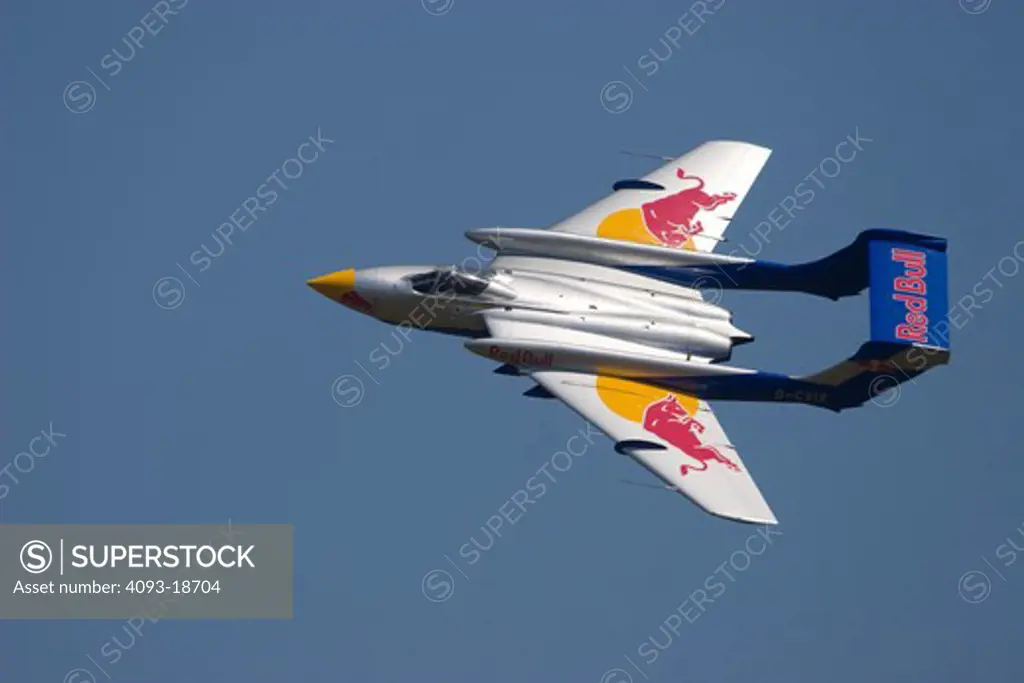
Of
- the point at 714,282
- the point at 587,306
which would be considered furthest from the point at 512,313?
the point at 714,282

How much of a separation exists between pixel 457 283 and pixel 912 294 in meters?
16.1

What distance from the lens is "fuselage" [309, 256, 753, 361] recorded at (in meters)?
84.9

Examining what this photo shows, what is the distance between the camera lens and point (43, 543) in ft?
263

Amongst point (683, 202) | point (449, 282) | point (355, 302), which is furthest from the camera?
point (683, 202)

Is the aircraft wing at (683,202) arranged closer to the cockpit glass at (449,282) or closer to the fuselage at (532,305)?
the fuselage at (532,305)

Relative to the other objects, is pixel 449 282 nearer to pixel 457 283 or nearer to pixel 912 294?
pixel 457 283

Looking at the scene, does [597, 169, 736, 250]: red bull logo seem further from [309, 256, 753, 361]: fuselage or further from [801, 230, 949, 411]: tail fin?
[801, 230, 949, 411]: tail fin

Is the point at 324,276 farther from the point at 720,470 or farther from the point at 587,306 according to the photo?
the point at 720,470

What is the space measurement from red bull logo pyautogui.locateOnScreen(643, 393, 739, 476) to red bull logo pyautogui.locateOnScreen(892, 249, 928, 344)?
24.8ft

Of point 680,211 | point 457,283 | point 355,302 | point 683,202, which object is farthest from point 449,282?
point 683,202

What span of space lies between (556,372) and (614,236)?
8.41 meters

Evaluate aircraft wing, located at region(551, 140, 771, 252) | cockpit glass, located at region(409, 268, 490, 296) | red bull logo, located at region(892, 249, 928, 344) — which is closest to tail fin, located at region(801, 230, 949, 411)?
red bull logo, located at region(892, 249, 928, 344)

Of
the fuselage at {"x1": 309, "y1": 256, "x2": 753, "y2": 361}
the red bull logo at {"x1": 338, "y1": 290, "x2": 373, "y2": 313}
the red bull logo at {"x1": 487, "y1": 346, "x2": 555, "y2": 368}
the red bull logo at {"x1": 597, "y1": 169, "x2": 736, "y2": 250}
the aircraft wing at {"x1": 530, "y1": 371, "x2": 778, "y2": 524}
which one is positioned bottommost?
the aircraft wing at {"x1": 530, "y1": 371, "x2": 778, "y2": 524}

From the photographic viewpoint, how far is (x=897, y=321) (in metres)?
82.4
